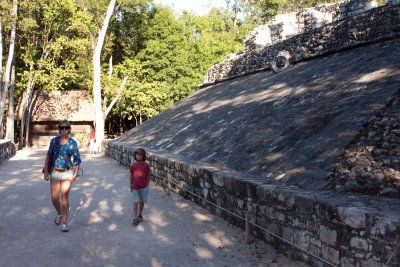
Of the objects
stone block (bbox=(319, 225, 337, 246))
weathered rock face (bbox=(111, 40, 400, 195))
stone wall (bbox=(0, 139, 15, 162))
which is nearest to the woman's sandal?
weathered rock face (bbox=(111, 40, 400, 195))

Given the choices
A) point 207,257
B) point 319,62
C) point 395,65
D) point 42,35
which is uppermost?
point 42,35

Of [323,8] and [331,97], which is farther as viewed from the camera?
[323,8]

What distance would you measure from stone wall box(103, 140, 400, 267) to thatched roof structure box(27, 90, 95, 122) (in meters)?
27.5

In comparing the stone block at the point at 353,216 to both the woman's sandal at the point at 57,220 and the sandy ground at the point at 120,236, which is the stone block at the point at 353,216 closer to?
the sandy ground at the point at 120,236

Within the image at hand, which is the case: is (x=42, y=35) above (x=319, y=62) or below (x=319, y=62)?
above

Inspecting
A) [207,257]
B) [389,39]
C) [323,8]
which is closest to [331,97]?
[389,39]

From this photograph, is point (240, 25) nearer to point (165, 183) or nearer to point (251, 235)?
point (165, 183)

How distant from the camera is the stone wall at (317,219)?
3270mm

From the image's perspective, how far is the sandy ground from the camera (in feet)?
15.2

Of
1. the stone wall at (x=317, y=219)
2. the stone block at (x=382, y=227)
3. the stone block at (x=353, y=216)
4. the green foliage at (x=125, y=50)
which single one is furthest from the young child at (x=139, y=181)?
the green foliage at (x=125, y=50)

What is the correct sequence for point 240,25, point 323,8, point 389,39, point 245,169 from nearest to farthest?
point 245,169 → point 389,39 → point 323,8 → point 240,25

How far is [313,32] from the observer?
11.8 metres

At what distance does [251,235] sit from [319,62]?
6.83 meters

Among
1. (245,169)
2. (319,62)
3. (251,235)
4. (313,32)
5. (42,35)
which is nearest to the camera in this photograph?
(251,235)
